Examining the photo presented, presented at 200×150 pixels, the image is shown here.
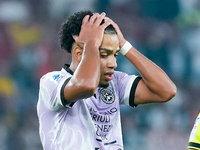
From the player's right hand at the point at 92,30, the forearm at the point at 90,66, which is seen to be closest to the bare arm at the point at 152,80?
the player's right hand at the point at 92,30

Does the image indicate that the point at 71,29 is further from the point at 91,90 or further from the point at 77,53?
the point at 91,90

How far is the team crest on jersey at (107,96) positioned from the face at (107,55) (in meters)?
0.23

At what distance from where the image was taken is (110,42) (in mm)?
2652

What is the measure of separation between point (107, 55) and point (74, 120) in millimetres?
522

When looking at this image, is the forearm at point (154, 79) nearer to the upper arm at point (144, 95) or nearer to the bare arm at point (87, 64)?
the upper arm at point (144, 95)

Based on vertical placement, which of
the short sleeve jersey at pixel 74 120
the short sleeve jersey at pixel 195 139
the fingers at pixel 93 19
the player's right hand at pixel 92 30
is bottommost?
the short sleeve jersey at pixel 195 139

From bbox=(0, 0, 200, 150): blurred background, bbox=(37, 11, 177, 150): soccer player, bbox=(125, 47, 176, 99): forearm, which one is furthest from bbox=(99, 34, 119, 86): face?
bbox=(0, 0, 200, 150): blurred background

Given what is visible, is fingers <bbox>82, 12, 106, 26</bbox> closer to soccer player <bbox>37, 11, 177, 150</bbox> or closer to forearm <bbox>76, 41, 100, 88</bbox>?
soccer player <bbox>37, 11, 177, 150</bbox>

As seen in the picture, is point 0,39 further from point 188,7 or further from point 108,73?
point 108,73

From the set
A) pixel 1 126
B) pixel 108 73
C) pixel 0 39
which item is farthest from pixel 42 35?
pixel 108 73

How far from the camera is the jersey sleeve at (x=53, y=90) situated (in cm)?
245

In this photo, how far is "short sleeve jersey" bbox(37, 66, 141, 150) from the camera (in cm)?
257

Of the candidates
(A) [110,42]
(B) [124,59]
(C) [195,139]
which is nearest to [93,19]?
(A) [110,42]

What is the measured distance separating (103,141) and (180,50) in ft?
14.4
